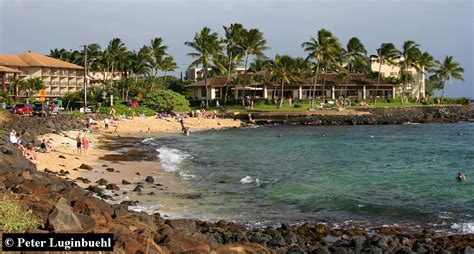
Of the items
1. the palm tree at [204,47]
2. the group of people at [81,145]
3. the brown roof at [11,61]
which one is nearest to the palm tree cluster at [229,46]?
the palm tree at [204,47]

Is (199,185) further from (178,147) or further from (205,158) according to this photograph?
(178,147)

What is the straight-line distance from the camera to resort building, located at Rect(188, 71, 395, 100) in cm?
8138

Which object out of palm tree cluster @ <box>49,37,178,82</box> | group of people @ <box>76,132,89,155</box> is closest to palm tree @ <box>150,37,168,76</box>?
palm tree cluster @ <box>49,37,178,82</box>

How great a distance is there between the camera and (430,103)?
88.9 meters

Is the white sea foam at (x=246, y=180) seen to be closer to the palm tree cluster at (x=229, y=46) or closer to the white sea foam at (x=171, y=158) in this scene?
the white sea foam at (x=171, y=158)

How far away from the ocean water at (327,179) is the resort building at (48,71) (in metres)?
39.2

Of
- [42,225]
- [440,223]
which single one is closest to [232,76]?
[440,223]

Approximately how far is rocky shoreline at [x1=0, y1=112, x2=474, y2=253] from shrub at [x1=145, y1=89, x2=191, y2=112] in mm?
50752

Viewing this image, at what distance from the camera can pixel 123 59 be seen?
9138 centimetres

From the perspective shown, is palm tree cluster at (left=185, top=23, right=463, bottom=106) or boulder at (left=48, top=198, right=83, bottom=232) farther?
palm tree cluster at (left=185, top=23, right=463, bottom=106)

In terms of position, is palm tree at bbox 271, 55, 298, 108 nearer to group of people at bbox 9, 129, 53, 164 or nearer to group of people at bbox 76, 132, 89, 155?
group of people at bbox 76, 132, 89, 155

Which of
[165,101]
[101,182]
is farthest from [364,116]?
[101,182]

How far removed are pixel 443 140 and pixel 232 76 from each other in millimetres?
42256

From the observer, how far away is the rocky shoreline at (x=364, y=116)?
68625 millimetres
